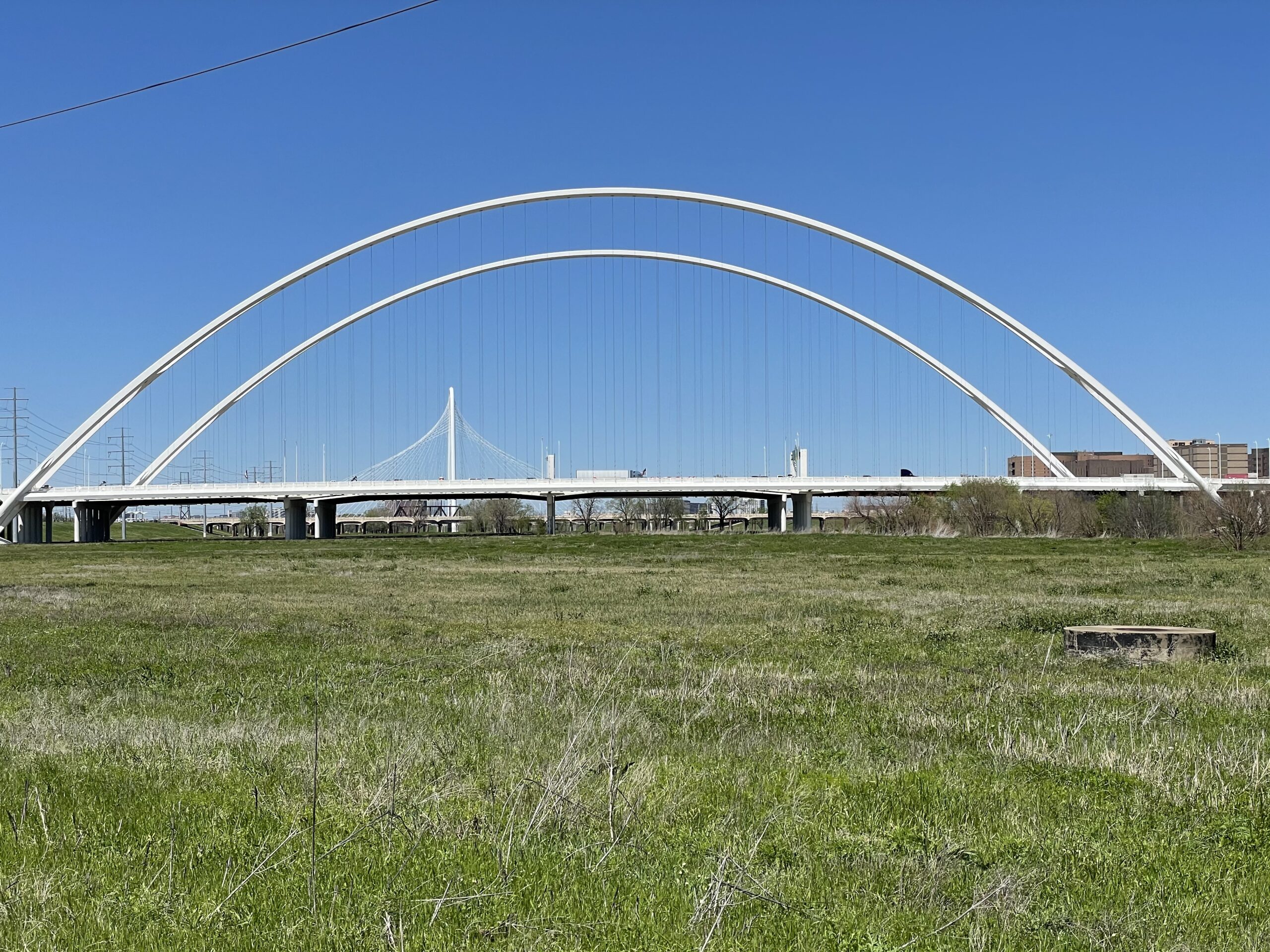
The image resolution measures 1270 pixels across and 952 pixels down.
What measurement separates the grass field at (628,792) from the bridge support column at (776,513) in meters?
109

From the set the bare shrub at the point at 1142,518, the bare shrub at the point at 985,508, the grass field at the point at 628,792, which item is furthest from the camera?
the bare shrub at the point at 985,508

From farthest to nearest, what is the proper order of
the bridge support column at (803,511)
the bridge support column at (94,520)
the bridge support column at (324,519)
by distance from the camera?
the bridge support column at (324,519) < the bridge support column at (803,511) < the bridge support column at (94,520)

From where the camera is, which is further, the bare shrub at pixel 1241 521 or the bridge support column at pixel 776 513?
the bridge support column at pixel 776 513

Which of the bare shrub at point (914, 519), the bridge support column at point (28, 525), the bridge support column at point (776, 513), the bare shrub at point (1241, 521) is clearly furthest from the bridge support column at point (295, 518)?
the bare shrub at point (1241, 521)

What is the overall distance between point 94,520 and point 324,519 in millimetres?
24563

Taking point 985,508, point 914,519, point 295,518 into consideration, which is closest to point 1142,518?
point 985,508

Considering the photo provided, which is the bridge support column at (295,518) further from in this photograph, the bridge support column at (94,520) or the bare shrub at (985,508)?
the bare shrub at (985,508)

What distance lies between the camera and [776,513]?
131625 millimetres

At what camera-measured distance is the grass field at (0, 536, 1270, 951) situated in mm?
5605

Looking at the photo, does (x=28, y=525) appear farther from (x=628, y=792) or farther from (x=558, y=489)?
(x=628, y=792)

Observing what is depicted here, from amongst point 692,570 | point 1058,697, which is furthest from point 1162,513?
point 1058,697

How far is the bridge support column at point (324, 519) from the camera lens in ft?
444

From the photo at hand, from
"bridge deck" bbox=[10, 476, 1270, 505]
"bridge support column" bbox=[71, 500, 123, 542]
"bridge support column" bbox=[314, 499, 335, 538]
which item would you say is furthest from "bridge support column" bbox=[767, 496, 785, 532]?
"bridge support column" bbox=[71, 500, 123, 542]

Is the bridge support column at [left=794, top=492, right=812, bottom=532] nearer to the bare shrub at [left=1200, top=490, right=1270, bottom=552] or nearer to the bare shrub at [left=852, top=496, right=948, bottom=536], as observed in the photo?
the bare shrub at [left=852, top=496, right=948, bottom=536]
